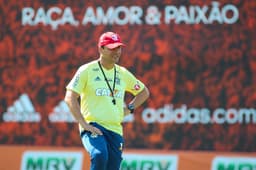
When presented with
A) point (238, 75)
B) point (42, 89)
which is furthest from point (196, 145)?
point (42, 89)

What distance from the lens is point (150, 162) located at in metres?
8.26

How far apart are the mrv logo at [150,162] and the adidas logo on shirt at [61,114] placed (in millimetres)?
810

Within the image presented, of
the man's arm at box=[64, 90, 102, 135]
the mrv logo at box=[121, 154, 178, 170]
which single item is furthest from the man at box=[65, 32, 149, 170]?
the mrv logo at box=[121, 154, 178, 170]

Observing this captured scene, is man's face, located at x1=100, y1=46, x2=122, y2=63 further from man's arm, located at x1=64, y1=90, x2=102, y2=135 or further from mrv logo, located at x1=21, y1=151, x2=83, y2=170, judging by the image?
mrv logo, located at x1=21, y1=151, x2=83, y2=170

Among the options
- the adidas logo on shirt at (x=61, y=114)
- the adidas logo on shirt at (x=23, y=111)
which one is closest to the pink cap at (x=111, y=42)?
the adidas logo on shirt at (x=61, y=114)

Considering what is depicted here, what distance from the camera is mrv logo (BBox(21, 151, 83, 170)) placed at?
27.5ft

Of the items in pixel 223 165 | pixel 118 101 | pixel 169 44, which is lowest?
pixel 223 165

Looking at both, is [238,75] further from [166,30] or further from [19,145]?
[19,145]

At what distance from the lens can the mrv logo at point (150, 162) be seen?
821cm

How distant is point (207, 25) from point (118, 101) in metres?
2.49

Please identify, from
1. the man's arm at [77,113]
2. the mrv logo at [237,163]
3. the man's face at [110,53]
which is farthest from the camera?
the mrv logo at [237,163]

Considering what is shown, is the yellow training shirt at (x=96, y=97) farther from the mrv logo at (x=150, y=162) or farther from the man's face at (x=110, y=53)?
the mrv logo at (x=150, y=162)

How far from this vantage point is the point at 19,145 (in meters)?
8.48

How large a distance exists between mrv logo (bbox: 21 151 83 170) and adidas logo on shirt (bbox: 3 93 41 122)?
424 mm
